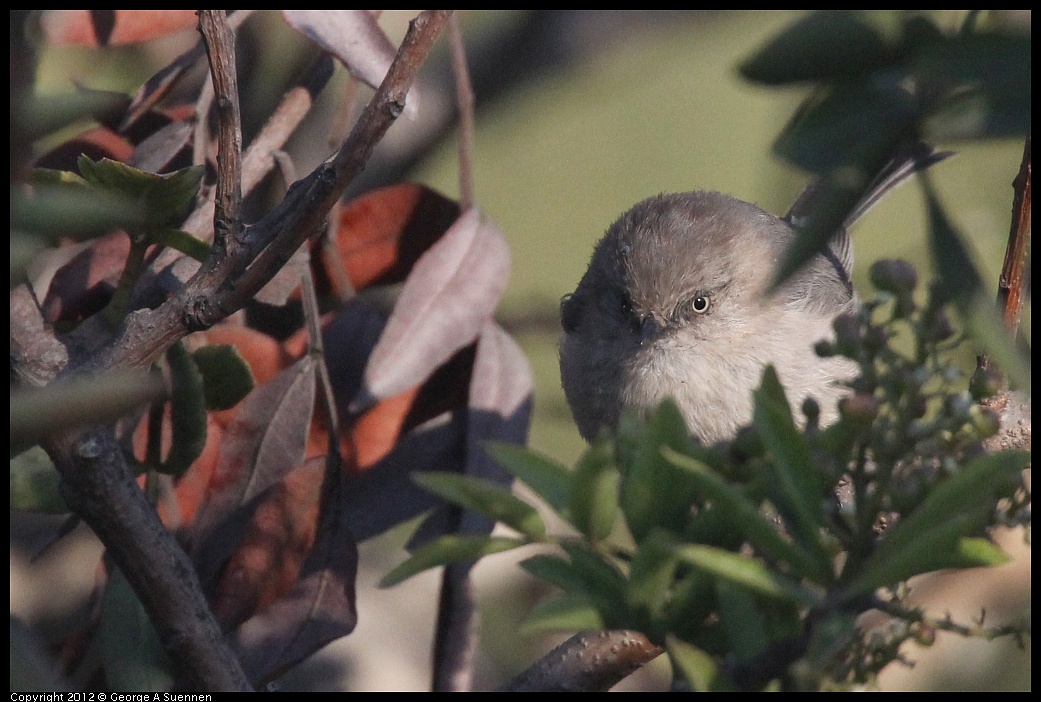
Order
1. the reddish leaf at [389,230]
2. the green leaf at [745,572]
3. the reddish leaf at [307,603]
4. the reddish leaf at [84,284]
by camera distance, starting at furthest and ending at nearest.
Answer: the reddish leaf at [389,230]
the reddish leaf at [84,284]
the reddish leaf at [307,603]
the green leaf at [745,572]

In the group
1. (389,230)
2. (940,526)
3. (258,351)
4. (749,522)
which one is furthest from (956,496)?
(389,230)

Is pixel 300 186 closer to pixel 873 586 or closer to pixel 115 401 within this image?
pixel 115 401

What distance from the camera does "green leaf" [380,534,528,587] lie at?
74 centimetres

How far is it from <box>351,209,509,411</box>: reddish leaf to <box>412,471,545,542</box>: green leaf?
811 millimetres

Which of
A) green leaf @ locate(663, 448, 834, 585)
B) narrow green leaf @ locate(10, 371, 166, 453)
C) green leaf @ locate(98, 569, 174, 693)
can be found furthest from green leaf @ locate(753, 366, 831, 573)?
green leaf @ locate(98, 569, 174, 693)

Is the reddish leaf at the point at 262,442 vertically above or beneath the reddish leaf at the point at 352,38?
beneath

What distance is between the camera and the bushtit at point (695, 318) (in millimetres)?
2080

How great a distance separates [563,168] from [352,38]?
5.35ft

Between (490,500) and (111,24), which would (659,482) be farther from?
(111,24)

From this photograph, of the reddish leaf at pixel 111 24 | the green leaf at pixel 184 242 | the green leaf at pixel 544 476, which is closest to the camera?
the green leaf at pixel 544 476

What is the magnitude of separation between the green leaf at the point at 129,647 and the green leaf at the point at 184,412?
0.18 meters

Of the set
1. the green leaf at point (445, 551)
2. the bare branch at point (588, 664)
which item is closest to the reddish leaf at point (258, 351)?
the bare branch at point (588, 664)

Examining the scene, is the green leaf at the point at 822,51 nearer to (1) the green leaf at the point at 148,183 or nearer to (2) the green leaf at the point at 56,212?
(2) the green leaf at the point at 56,212

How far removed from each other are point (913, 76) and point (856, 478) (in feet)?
0.98
